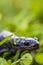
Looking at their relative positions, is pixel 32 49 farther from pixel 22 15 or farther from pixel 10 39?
pixel 22 15

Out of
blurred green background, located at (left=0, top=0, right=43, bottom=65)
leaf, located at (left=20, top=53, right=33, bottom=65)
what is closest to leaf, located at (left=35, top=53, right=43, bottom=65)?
leaf, located at (left=20, top=53, right=33, bottom=65)

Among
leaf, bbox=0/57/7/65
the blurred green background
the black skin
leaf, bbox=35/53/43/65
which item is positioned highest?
the blurred green background

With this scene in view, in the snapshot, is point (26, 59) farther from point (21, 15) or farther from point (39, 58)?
point (21, 15)

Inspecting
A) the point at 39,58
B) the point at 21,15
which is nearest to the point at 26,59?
the point at 39,58

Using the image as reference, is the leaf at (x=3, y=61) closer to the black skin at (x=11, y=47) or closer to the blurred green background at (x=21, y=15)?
the black skin at (x=11, y=47)

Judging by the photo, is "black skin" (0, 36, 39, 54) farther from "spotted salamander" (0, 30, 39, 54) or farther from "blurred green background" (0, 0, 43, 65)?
"blurred green background" (0, 0, 43, 65)

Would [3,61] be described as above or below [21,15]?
below

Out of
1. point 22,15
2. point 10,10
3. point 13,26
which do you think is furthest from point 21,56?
point 10,10

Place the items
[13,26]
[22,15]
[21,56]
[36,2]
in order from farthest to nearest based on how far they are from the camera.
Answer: [36,2], [22,15], [13,26], [21,56]

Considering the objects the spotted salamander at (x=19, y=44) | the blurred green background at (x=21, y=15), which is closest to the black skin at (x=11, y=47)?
the spotted salamander at (x=19, y=44)
